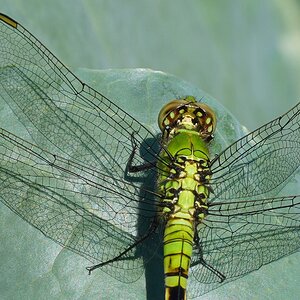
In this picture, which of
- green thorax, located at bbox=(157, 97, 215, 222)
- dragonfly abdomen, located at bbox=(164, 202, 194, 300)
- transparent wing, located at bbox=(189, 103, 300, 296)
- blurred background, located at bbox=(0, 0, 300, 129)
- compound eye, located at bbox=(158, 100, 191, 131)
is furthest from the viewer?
blurred background, located at bbox=(0, 0, 300, 129)

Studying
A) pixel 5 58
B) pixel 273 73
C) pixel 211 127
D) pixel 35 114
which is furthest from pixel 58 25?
pixel 273 73

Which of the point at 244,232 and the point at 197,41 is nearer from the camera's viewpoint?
the point at 244,232

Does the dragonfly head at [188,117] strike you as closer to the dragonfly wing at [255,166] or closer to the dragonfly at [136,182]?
the dragonfly at [136,182]

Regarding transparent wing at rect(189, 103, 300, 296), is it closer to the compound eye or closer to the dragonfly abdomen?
the dragonfly abdomen

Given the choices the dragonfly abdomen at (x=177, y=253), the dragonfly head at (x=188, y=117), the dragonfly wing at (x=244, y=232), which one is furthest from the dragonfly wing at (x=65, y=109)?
the dragonfly wing at (x=244, y=232)

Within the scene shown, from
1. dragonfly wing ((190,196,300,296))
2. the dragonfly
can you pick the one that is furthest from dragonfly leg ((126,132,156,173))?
dragonfly wing ((190,196,300,296))

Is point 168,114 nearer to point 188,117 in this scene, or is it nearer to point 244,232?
point 188,117

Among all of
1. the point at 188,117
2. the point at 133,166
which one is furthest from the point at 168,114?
the point at 133,166
